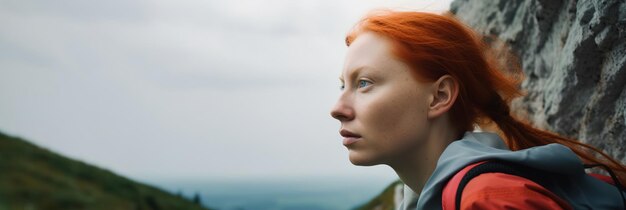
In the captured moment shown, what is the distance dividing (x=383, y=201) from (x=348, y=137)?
6022 millimetres

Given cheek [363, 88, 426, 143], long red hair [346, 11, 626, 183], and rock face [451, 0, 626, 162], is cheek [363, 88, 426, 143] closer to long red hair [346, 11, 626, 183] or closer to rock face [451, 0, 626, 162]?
long red hair [346, 11, 626, 183]

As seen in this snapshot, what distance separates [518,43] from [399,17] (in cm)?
123

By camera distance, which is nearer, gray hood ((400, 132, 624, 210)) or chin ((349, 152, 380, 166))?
gray hood ((400, 132, 624, 210))

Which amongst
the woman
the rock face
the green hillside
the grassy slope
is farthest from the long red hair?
the green hillside

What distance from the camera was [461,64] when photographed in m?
1.06

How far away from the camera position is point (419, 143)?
1.01 meters

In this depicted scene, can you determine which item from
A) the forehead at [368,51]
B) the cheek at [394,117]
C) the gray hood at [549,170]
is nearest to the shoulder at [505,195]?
the gray hood at [549,170]

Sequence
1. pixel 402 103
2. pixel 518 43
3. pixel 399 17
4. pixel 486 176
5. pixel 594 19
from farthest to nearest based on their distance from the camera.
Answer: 1. pixel 518 43
2. pixel 594 19
3. pixel 399 17
4. pixel 402 103
5. pixel 486 176

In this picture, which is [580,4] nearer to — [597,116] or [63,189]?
Answer: [597,116]

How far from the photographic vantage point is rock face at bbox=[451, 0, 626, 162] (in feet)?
4.33

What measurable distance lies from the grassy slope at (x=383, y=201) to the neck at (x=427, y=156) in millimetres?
5706

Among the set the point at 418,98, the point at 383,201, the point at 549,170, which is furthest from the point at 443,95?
the point at 383,201

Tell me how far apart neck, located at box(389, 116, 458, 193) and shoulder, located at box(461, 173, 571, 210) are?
0.26m

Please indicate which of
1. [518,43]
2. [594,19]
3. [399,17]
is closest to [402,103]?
[399,17]
